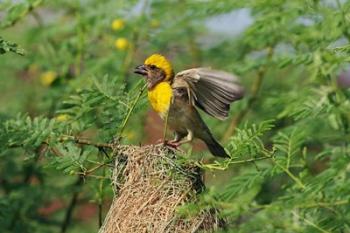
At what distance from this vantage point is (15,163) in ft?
21.5

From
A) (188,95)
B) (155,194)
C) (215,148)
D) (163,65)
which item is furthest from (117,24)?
(155,194)

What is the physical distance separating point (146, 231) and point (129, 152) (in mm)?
304

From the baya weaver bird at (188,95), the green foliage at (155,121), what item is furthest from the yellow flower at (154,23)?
the baya weaver bird at (188,95)

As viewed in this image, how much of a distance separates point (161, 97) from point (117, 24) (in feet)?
7.45

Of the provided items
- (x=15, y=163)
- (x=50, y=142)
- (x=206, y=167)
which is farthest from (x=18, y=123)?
(x=15, y=163)

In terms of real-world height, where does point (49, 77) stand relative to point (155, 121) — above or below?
above

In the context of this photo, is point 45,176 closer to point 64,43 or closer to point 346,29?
point 64,43

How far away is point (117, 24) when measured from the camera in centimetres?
689

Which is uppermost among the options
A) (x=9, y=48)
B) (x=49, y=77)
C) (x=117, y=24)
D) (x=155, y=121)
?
(x=9, y=48)

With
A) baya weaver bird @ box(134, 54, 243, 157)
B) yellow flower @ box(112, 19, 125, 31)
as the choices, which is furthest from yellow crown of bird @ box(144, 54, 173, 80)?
yellow flower @ box(112, 19, 125, 31)

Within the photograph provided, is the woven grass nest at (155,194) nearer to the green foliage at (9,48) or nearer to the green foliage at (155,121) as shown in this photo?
the green foliage at (155,121)

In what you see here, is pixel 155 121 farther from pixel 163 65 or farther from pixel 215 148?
pixel 163 65

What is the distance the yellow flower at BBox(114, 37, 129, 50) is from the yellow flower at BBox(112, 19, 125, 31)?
0.22 feet

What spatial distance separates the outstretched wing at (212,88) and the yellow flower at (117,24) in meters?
2.41
